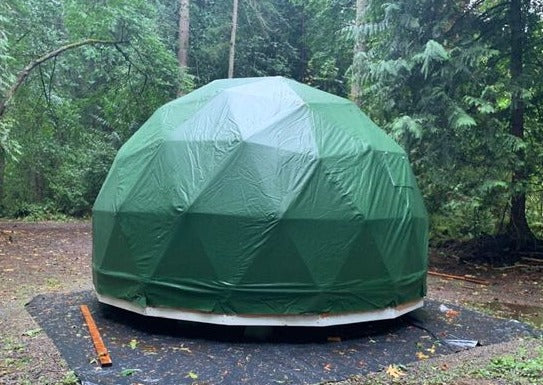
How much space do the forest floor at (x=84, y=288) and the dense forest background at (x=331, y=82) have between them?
1729 millimetres

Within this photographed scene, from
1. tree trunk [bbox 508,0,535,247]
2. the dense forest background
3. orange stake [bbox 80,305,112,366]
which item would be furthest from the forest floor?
tree trunk [bbox 508,0,535,247]

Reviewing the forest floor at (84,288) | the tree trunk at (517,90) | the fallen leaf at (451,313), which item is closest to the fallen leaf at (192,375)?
the forest floor at (84,288)

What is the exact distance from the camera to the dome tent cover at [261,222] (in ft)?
19.0

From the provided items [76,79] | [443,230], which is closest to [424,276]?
[443,230]

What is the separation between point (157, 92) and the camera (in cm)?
1669

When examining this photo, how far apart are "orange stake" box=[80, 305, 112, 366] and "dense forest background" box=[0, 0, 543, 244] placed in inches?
225

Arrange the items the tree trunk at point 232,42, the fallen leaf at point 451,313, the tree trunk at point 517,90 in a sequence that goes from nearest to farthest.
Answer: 1. the fallen leaf at point 451,313
2. the tree trunk at point 517,90
3. the tree trunk at point 232,42

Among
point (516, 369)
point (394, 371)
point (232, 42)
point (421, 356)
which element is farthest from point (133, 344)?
point (232, 42)

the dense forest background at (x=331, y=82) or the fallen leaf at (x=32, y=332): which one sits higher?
the dense forest background at (x=331, y=82)

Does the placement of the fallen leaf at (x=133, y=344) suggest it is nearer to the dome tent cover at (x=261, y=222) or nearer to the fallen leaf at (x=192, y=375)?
the dome tent cover at (x=261, y=222)

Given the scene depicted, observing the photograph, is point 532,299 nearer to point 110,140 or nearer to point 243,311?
point 243,311

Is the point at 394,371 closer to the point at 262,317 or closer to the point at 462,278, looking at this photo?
the point at 262,317

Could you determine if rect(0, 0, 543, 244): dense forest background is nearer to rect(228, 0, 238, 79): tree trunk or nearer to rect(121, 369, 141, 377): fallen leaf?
rect(228, 0, 238, 79): tree trunk

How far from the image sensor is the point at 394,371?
4.99 metres
